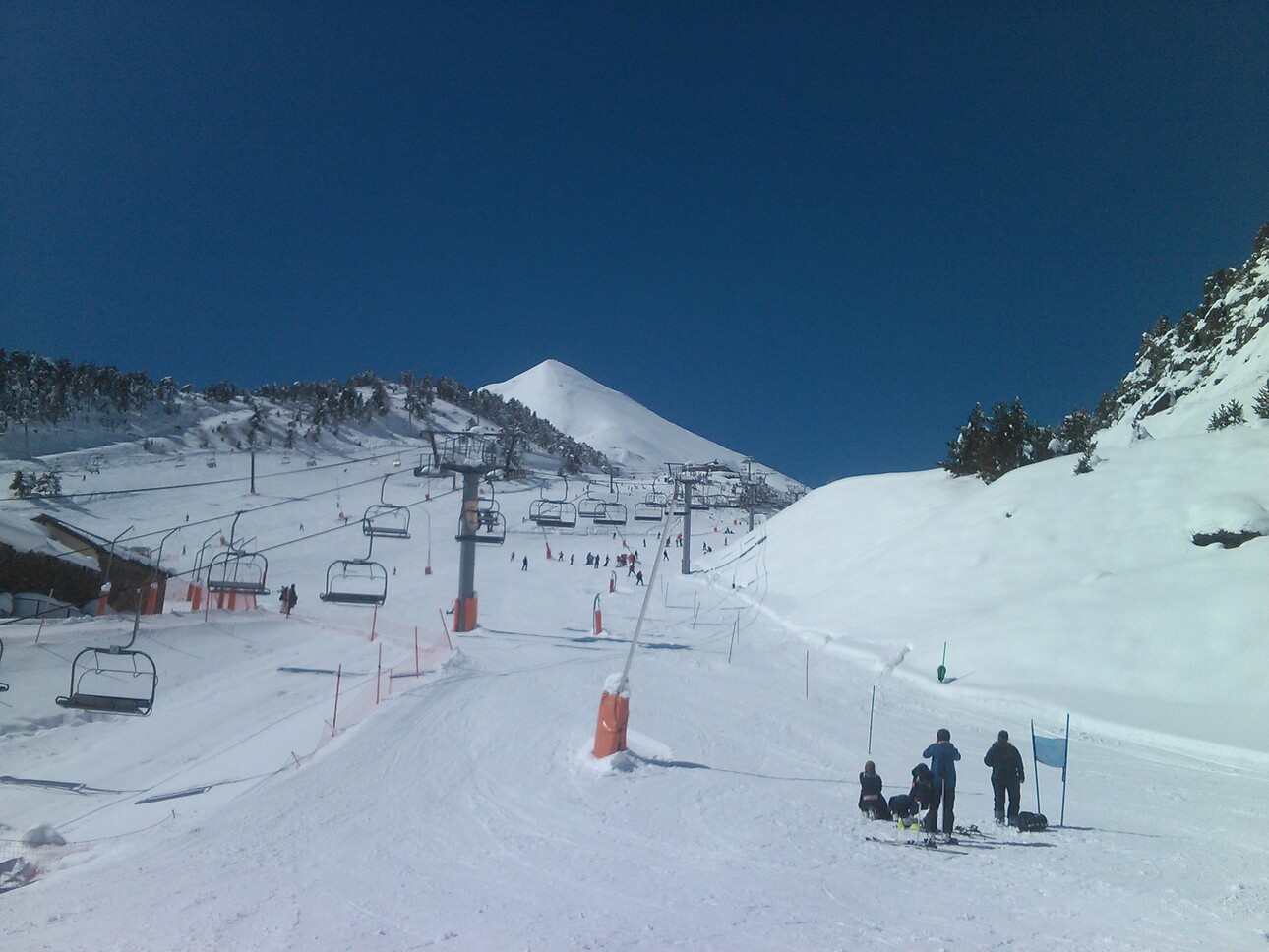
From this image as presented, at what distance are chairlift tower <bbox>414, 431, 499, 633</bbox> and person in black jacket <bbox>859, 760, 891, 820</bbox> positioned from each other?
66.1 feet

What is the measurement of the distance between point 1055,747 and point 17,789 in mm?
17347

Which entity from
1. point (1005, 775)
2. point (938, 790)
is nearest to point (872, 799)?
point (938, 790)

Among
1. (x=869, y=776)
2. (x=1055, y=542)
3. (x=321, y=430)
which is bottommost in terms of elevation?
(x=869, y=776)

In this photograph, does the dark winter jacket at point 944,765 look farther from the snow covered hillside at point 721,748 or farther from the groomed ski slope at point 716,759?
the groomed ski slope at point 716,759

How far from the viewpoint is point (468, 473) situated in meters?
28.2

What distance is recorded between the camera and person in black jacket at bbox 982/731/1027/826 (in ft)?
31.4

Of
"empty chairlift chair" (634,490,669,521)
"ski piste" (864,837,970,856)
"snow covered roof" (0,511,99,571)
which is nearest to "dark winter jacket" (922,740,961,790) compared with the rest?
"ski piste" (864,837,970,856)

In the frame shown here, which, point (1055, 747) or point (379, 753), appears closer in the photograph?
point (1055, 747)

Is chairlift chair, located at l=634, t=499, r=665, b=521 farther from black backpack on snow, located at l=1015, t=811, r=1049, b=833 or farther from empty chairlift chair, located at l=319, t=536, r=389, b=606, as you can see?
black backpack on snow, located at l=1015, t=811, r=1049, b=833

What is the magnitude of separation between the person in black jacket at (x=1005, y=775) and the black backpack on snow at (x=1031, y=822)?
28 centimetres

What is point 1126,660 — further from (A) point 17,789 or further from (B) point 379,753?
(A) point 17,789

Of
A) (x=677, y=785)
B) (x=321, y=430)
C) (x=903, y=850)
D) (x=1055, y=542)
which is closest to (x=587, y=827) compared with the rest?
(x=677, y=785)

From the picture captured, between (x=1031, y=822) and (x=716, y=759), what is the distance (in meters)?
4.74

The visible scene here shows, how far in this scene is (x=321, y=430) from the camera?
107375 mm
